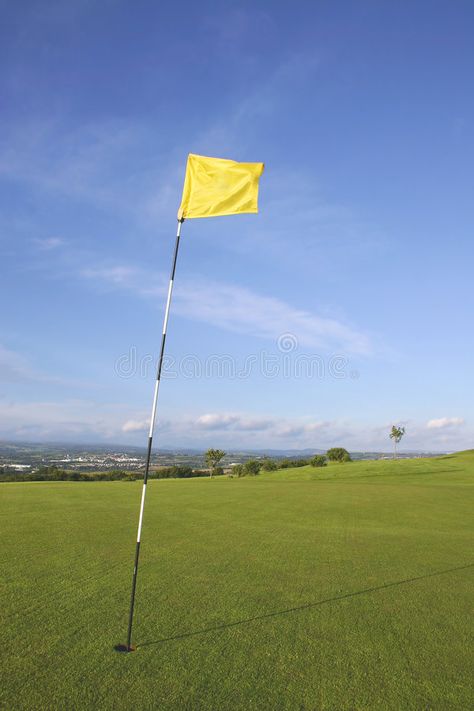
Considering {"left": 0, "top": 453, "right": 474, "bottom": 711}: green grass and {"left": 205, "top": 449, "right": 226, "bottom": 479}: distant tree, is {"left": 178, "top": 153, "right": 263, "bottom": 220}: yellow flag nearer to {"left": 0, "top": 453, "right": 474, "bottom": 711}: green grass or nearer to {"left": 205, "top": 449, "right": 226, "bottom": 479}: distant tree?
{"left": 0, "top": 453, "right": 474, "bottom": 711}: green grass

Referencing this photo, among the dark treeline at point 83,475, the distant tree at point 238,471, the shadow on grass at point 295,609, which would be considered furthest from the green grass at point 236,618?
the distant tree at point 238,471

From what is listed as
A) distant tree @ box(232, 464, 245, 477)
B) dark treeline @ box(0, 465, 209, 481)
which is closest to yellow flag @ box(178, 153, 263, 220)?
dark treeline @ box(0, 465, 209, 481)

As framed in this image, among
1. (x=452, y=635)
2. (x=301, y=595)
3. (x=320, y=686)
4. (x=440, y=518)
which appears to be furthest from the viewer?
(x=440, y=518)

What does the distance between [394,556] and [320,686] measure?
284 inches

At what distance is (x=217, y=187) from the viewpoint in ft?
29.5

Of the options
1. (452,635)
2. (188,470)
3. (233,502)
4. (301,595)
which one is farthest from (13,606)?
(188,470)

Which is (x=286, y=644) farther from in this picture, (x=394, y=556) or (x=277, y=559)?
(x=394, y=556)

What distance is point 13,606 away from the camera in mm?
7449

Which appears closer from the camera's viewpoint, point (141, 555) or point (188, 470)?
point (141, 555)

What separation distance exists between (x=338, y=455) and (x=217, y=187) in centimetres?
7873

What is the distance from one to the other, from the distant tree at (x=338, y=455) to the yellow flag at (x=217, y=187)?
255 feet

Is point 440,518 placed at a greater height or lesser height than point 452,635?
greater

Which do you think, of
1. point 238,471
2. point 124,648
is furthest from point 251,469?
point 124,648

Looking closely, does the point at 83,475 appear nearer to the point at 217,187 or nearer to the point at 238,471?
the point at 238,471
